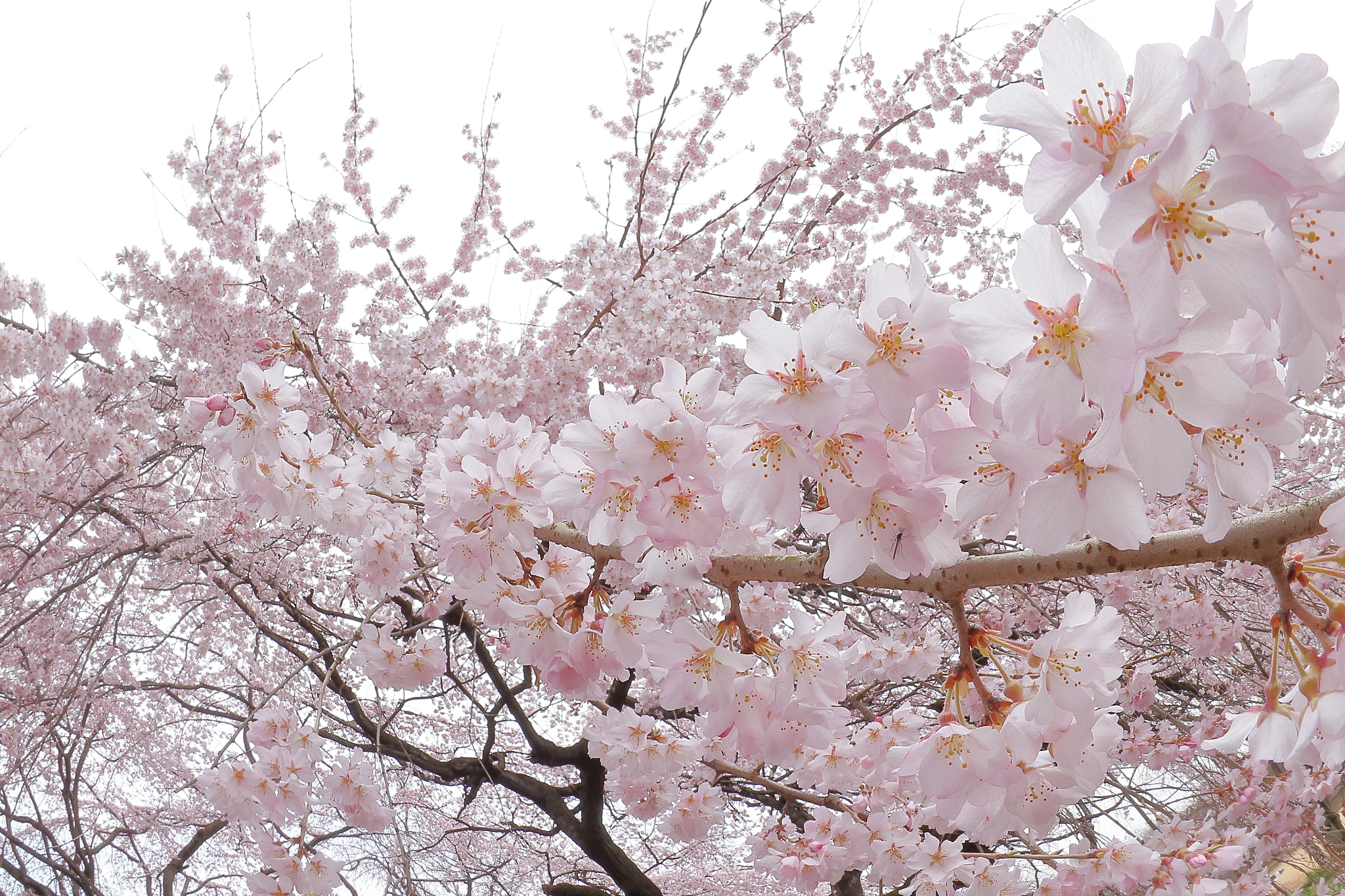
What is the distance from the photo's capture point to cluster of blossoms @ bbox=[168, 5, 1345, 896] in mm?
668

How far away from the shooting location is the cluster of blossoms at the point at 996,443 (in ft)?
2.19

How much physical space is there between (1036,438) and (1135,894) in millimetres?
2536

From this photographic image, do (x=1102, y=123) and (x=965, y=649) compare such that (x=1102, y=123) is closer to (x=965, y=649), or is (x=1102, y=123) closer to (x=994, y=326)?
(x=994, y=326)

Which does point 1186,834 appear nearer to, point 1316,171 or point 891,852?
point 891,852

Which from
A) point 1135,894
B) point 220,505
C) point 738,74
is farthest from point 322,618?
point 1135,894

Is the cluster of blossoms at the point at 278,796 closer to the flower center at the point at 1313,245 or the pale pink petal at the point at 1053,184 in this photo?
the pale pink petal at the point at 1053,184

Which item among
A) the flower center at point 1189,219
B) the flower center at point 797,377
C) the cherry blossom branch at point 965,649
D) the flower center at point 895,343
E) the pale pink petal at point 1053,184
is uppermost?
the flower center at point 797,377

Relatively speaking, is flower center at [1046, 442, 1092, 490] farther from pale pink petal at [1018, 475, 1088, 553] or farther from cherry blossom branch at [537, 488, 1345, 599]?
cherry blossom branch at [537, 488, 1345, 599]

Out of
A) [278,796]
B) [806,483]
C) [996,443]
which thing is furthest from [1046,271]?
[806,483]

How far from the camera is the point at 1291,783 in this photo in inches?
124

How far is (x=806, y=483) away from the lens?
4.00 meters

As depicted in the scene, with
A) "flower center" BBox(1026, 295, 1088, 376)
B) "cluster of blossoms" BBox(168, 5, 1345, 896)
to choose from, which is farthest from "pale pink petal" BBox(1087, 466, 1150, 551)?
"flower center" BBox(1026, 295, 1088, 376)

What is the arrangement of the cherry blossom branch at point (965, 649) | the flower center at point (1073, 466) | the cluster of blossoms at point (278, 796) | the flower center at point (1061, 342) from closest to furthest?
the flower center at point (1061, 342) < the flower center at point (1073, 466) < the cherry blossom branch at point (965, 649) < the cluster of blossoms at point (278, 796)

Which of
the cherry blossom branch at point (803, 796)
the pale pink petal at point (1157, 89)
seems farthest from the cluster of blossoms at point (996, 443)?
the cherry blossom branch at point (803, 796)
